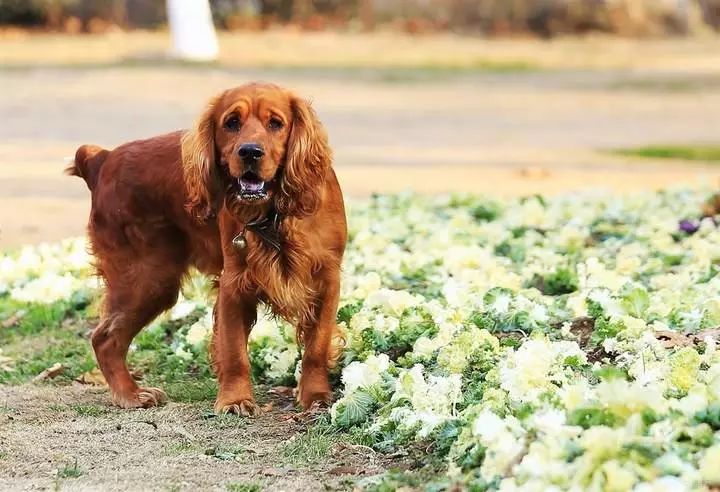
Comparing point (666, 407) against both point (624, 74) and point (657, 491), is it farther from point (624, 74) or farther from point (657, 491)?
point (624, 74)

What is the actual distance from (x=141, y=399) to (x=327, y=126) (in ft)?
40.4

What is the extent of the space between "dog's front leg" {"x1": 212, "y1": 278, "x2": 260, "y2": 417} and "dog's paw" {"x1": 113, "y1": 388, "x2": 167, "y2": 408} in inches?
14.5

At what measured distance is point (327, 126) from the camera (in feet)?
59.9

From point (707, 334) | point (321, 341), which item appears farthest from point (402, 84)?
point (707, 334)

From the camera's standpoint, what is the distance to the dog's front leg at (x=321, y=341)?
6.01 meters

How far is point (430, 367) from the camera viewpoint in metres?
5.84

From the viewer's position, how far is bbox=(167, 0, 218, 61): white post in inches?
1062

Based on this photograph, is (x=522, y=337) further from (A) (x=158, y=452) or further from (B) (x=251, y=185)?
(A) (x=158, y=452)

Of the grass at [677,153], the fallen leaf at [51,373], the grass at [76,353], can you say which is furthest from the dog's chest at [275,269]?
the grass at [677,153]

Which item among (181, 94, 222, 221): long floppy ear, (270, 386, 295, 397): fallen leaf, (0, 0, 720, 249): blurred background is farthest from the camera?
(0, 0, 720, 249): blurred background

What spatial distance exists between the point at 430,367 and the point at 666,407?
1.52 meters

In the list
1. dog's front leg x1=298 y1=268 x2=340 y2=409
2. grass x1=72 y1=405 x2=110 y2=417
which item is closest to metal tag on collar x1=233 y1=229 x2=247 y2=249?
dog's front leg x1=298 y1=268 x2=340 y2=409

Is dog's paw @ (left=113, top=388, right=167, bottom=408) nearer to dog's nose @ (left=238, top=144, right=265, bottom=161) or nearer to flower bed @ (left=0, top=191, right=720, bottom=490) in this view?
flower bed @ (left=0, top=191, right=720, bottom=490)

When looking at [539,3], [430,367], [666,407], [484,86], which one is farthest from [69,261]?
[539,3]
